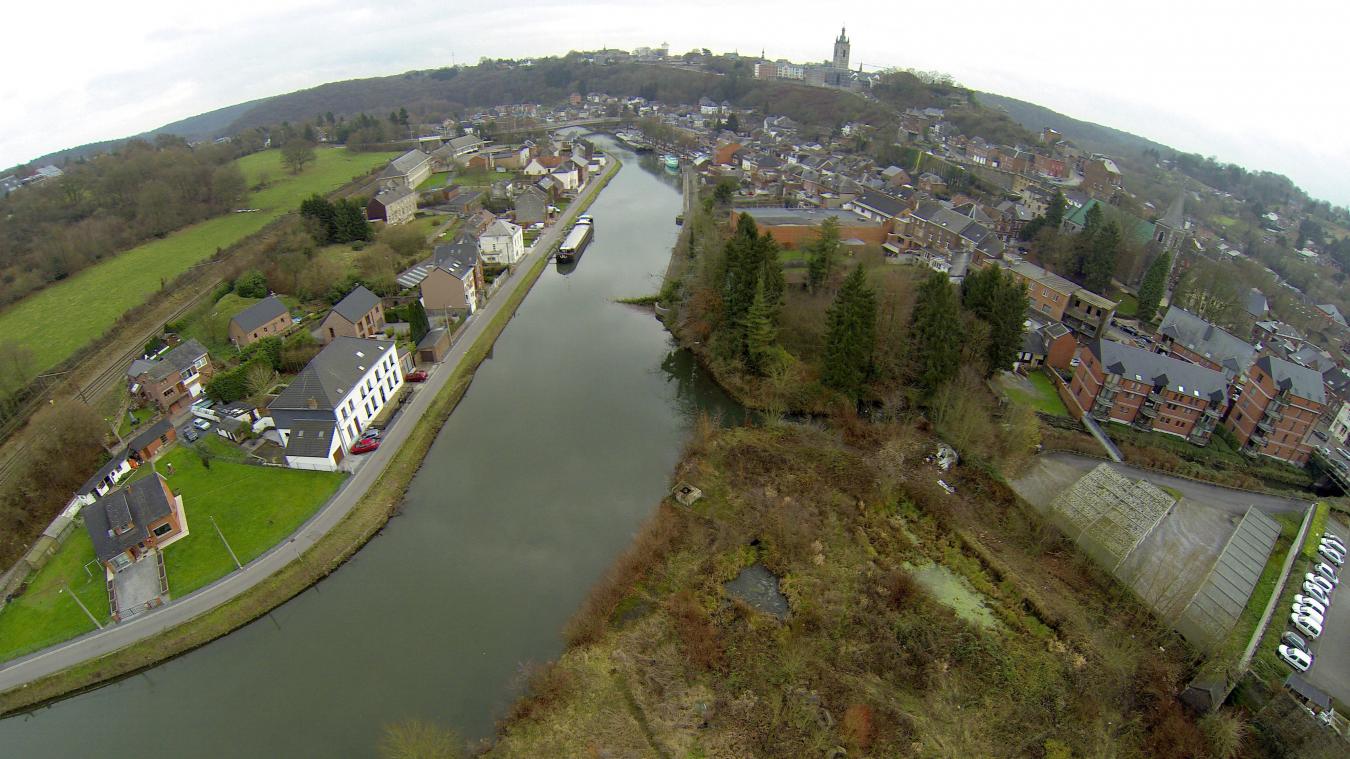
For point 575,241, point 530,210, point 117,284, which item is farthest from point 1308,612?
point 117,284

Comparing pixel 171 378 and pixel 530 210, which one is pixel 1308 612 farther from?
pixel 530 210

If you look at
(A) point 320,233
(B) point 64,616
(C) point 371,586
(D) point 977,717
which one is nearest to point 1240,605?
(D) point 977,717

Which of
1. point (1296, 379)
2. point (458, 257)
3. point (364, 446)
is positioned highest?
point (458, 257)

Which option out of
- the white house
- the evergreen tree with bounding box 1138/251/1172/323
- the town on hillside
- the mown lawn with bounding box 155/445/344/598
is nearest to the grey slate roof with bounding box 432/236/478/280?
the town on hillside

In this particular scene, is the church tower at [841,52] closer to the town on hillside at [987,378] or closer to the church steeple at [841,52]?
the church steeple at [841,52]

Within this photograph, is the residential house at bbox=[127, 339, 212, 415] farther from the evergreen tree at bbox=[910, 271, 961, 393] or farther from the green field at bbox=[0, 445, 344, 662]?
the evergreen tree at bbox=[910, 271, 961, 393]

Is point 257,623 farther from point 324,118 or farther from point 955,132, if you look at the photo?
point 324,118

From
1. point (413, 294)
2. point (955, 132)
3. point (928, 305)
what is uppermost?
point (955, 132)

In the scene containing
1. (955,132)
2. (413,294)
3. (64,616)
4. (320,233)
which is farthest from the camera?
(955,132)
